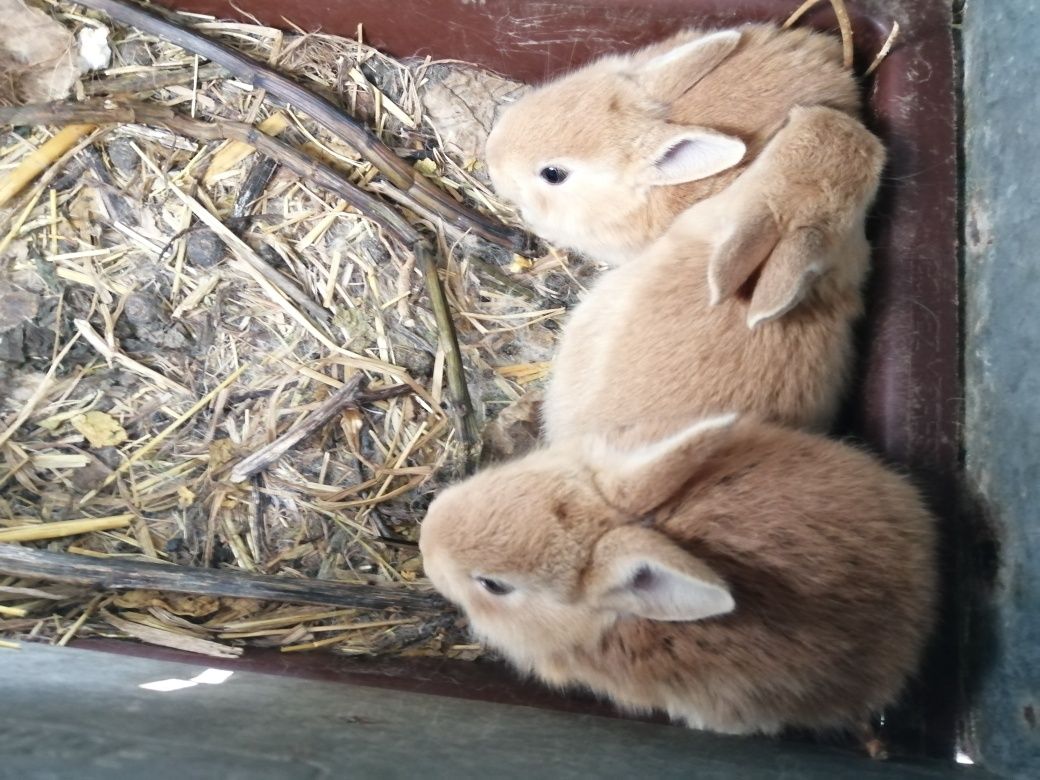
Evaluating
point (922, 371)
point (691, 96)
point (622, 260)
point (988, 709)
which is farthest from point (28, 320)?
point (988, 709)

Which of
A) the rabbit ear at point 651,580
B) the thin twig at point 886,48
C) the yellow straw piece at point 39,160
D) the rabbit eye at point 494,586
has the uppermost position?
the thin twig at point 886,48

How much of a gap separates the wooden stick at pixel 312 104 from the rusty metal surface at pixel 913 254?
71cm

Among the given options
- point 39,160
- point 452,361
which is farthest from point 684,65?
point 39,160

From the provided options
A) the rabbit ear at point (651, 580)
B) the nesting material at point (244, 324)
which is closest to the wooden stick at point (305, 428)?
the nesting material at point (244, 324)

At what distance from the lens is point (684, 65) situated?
3.12 meters

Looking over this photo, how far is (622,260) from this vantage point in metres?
3.55

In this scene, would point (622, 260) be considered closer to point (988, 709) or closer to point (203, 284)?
point (203, 284)

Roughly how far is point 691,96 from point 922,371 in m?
1.27

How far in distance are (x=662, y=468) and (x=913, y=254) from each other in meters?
1.28

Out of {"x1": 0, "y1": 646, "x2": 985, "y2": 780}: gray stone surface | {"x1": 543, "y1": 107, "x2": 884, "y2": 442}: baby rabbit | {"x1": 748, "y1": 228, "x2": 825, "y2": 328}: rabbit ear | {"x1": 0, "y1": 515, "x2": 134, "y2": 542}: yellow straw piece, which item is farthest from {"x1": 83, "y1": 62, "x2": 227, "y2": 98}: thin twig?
{"x1": 748, "y1": 228, "x2": 825, "y2": 328}: rabbit ear

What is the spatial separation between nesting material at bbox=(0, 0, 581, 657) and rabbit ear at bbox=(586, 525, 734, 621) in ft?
3.86

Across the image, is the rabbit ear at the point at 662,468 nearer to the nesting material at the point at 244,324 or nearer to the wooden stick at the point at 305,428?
the nesting material at the point at 244,324

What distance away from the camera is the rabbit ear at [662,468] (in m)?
2.37

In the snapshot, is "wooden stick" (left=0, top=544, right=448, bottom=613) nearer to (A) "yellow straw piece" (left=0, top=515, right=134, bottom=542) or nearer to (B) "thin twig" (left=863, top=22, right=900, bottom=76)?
(A) "yellow straw piece" (left=0, top=515, right=134, bottom=542)
